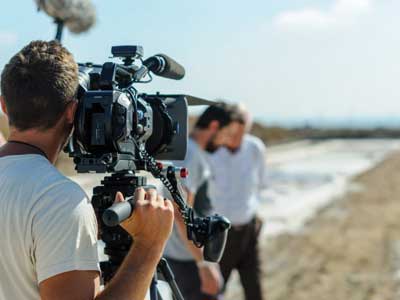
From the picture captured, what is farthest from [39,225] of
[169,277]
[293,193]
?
[293,193]

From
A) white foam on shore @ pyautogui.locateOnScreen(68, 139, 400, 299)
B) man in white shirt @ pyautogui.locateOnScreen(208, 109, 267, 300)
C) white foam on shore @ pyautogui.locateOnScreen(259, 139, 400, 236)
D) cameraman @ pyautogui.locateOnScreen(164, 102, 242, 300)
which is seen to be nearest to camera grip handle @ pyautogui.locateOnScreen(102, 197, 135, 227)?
cameraman @ pyautogui.locateOnScreen(164, 102, 242, 300)

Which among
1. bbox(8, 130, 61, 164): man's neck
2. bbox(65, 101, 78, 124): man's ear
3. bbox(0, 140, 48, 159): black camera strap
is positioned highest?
bbox(65, 101, 78, 124): man's ear

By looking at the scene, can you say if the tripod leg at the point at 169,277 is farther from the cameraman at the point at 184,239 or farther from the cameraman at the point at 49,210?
the cameraman at the point at 184,239

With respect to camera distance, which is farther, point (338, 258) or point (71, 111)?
point (338, 258)

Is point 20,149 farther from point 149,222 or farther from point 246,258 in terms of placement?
point 246,258

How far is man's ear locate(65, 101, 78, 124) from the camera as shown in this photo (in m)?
1.58

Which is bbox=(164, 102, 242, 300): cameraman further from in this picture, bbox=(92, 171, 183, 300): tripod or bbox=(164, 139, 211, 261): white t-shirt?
bbox=(92, 171, 183, 300): tripod

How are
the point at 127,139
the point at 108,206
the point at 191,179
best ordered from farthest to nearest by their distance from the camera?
the point at 191,179, the point at 108,206, the point at 127,139

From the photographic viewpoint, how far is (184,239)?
337cm

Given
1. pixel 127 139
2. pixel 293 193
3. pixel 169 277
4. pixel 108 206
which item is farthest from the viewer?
pixel 293 193

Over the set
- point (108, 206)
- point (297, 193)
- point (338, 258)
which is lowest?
point (297, 193)

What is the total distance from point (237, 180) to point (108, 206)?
2.57 m

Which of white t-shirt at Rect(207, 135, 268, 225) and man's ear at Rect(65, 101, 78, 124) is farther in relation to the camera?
white t-shirt at Rect(207, 135, 268, 225)

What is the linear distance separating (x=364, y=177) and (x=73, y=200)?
19.1 m
